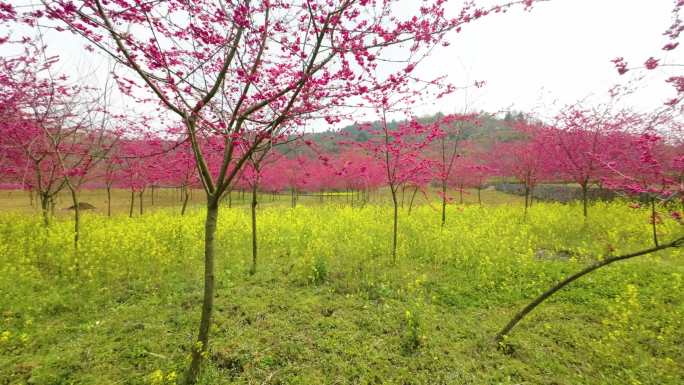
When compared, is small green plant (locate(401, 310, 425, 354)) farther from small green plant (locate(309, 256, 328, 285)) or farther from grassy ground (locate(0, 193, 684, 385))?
small green plant (locate(309, 256, 328, 285))

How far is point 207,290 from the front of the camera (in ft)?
10.2

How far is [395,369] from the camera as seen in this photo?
3.48 m

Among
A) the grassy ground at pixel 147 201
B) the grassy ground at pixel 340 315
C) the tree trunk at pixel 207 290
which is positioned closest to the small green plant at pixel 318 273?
the grassy ground at pixel 340 315

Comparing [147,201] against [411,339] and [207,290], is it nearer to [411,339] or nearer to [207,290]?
[207,290]

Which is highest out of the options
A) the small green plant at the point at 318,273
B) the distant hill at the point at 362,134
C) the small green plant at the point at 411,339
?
the distant hill at the point at 362,134

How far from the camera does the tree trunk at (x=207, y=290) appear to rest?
3.03 metres

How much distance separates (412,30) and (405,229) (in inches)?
335

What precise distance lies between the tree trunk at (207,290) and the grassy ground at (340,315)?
0.19 m

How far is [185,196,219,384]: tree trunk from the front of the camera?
3.03 meters

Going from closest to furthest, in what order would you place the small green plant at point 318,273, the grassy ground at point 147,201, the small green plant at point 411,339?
the small green plant at point 411,339 < the small green plant at point 318,273 < the grassy ground at point 147,201

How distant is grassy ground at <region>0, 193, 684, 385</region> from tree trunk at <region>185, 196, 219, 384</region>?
19 centimetres

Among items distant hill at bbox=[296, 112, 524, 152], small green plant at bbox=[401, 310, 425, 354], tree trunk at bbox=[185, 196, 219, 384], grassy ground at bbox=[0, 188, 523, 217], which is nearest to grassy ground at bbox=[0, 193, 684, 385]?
small green plant at bbox=[401, 310, 425, 354]

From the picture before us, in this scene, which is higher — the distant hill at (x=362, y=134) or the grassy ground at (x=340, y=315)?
the distant hill at (x=362, y=134)

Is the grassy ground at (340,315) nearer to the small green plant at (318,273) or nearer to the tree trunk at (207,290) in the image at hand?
the small green plant at (318,273)
